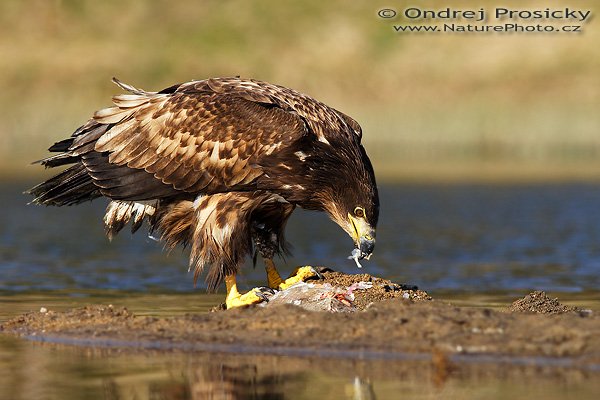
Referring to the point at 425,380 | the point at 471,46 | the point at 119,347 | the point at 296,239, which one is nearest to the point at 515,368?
the point at 425,380

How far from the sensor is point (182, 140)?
44.9 ft

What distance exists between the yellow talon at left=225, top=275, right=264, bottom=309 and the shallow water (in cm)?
112

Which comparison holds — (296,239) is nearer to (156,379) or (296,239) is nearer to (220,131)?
(220,131)

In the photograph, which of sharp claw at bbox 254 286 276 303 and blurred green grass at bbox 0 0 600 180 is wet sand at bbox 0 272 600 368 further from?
blurred green grass at bbox 0 0 600 180

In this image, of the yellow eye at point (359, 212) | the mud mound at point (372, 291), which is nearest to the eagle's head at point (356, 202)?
the yellow eye at point (359, 212)

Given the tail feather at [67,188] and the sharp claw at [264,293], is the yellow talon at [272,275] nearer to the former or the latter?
the sharp claw at [264,293]

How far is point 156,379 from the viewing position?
999 centimetres

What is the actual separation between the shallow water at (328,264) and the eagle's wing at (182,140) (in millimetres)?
1336

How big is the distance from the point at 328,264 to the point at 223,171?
8540mm

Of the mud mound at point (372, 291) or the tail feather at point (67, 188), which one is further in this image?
the tail feather at point (67, 188)

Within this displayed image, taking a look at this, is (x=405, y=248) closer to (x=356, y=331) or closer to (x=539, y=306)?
(x=539, y=306)

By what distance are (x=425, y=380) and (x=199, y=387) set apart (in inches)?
57.8

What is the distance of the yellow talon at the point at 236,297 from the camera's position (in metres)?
13.2

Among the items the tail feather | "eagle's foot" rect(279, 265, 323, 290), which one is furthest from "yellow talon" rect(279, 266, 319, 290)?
the tail feather
